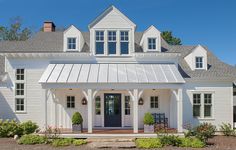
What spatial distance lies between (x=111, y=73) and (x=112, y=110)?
307 cm

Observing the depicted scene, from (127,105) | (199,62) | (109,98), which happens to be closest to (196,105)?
(199,62)

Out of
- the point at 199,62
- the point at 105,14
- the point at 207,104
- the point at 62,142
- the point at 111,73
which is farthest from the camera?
the point at 199,62

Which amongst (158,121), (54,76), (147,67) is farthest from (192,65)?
(54,76)

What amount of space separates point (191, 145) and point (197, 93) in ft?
19.9

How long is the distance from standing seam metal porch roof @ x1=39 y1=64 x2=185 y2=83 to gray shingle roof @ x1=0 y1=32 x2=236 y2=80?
174 centimetres

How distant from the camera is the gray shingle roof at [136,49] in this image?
19.2 m

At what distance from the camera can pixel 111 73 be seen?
1734 centimetres

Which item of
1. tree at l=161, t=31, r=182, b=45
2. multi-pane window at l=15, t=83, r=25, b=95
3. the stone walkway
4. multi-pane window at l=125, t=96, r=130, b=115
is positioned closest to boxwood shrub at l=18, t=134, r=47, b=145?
the stone walkway

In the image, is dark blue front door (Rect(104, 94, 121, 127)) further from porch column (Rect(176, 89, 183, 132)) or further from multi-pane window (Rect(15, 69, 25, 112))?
multi-pane window (Rect(15, 69, 25, 112))

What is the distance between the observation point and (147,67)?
18312 millimetres

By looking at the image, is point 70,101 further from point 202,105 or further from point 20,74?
point 202,105

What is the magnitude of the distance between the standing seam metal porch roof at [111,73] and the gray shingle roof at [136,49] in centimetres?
174

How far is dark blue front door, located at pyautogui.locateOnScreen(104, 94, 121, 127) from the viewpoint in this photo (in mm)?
18719

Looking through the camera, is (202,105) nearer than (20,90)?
No
